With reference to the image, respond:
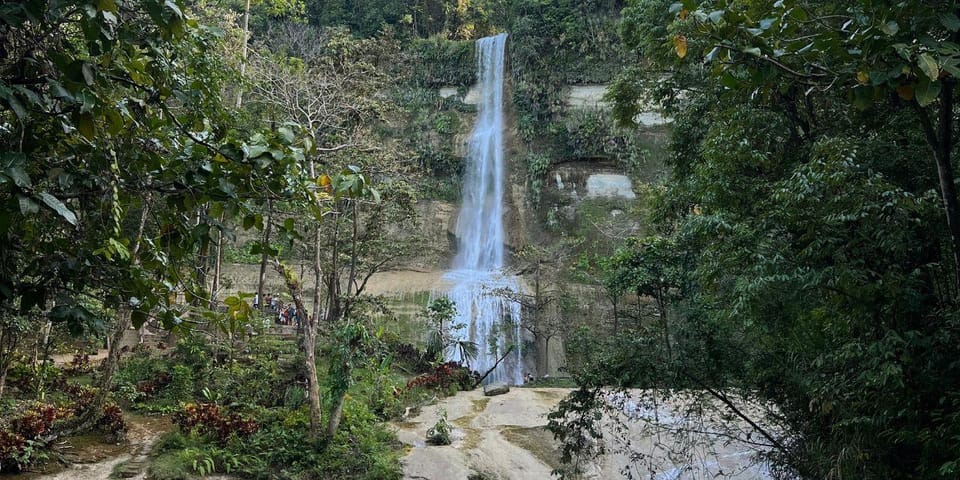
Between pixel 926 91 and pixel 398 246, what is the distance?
14.3 meters

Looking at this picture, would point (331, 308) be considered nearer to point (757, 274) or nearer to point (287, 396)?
point (287, 396)

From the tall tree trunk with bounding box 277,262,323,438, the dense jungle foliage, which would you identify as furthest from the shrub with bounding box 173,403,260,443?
the tall tree trunk with bounding box 277,262,323,438

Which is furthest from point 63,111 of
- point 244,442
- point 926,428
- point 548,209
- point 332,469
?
point 548,209

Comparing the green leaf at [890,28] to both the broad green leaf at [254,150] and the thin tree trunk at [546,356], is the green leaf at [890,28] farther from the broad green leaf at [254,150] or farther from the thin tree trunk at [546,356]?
the thin tree trunk at [546,356]

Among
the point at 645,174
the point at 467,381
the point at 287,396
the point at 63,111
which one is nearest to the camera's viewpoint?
the point at 63,111

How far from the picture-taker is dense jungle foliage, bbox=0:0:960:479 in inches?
75.4

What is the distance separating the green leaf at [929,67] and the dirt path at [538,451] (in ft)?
16.2

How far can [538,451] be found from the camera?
891cm

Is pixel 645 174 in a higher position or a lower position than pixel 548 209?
higher

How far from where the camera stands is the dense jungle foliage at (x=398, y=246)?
1.91 meters

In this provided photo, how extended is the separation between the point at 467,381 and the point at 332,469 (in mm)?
6840

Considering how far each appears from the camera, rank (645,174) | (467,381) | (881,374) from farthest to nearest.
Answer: (645,174), (467,381), (881,374)

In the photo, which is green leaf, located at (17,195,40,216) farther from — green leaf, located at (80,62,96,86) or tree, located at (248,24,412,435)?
tree, located at (248,24,412,435)

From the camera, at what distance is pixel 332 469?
7.36m
